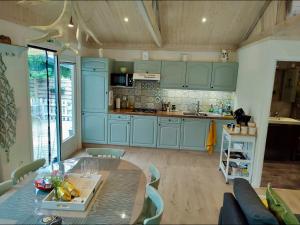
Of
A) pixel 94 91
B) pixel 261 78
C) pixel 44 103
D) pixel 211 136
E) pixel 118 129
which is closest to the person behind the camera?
pixel 261 78

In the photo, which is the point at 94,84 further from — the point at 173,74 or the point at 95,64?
the point at 173,74

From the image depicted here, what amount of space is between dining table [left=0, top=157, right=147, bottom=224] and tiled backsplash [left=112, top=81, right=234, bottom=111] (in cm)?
324

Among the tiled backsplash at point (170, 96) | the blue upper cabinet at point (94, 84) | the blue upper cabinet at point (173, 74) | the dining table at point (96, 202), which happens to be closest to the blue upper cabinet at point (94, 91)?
the blue upper cabinet at point (94, 84)

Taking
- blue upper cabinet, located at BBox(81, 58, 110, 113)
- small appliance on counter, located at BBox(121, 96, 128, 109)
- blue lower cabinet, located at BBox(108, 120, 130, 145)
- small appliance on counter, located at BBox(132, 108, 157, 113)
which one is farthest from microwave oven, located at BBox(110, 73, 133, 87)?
blue lower cabinet, located at BBox(108, 120, 130, 145)

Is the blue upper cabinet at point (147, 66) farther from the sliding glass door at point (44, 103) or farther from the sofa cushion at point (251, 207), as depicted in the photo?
the sofa cushion at point (251, 207)

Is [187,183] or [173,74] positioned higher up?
[173,74]

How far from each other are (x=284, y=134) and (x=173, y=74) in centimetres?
258

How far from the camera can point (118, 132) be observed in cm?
500

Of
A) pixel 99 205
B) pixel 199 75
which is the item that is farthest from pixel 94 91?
pixel 99 205

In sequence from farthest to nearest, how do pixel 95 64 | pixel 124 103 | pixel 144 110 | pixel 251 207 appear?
pixel 124 103, pixel 144 110, pixel 95 64, pixel 251 207

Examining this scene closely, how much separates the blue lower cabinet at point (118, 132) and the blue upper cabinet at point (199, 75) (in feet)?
5.46

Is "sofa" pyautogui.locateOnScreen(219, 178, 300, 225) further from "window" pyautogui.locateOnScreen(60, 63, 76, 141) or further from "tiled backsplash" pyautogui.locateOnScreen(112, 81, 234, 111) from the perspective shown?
"window" pyautogui.locateOnScreen(60, 63, 76, 141)

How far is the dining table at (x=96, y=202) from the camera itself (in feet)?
4.80

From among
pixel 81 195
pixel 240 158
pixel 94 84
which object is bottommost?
pixel 240 158
